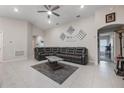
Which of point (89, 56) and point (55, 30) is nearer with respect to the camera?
point (89, 56)

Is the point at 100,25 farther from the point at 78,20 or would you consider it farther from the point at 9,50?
the point at 9,50

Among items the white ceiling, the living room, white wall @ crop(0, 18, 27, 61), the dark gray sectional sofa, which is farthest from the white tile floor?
the white ceiling

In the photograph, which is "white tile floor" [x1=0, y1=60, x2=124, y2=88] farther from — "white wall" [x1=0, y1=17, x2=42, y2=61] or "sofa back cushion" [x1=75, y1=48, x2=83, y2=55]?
"white wall" [x1=0, y1=17, x2=42, y2=61]

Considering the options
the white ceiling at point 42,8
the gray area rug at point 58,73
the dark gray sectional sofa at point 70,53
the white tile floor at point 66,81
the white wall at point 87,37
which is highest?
the white ceiling at point 42,8

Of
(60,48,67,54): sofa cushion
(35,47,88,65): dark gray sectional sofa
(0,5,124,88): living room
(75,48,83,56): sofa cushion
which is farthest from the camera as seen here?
(60,48,67,54): sofa cushion

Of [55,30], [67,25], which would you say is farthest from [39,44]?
[67,25]

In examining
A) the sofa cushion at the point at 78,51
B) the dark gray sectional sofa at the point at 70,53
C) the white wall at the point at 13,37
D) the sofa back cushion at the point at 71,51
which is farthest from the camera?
the sofa back cushion at the point at 71,51

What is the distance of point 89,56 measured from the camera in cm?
532

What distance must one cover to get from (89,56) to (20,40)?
17.0ft

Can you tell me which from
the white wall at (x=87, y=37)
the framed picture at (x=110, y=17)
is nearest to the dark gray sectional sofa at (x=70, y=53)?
the white wall at (x=87, y=37)

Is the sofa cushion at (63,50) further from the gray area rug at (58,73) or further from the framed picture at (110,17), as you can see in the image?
the framed picture at (110,17)

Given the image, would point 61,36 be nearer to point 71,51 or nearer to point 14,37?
point 71,51

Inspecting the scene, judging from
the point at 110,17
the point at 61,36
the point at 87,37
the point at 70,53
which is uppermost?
the point at 110,17

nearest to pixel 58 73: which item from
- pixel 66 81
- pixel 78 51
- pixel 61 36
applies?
pixel 66 81
